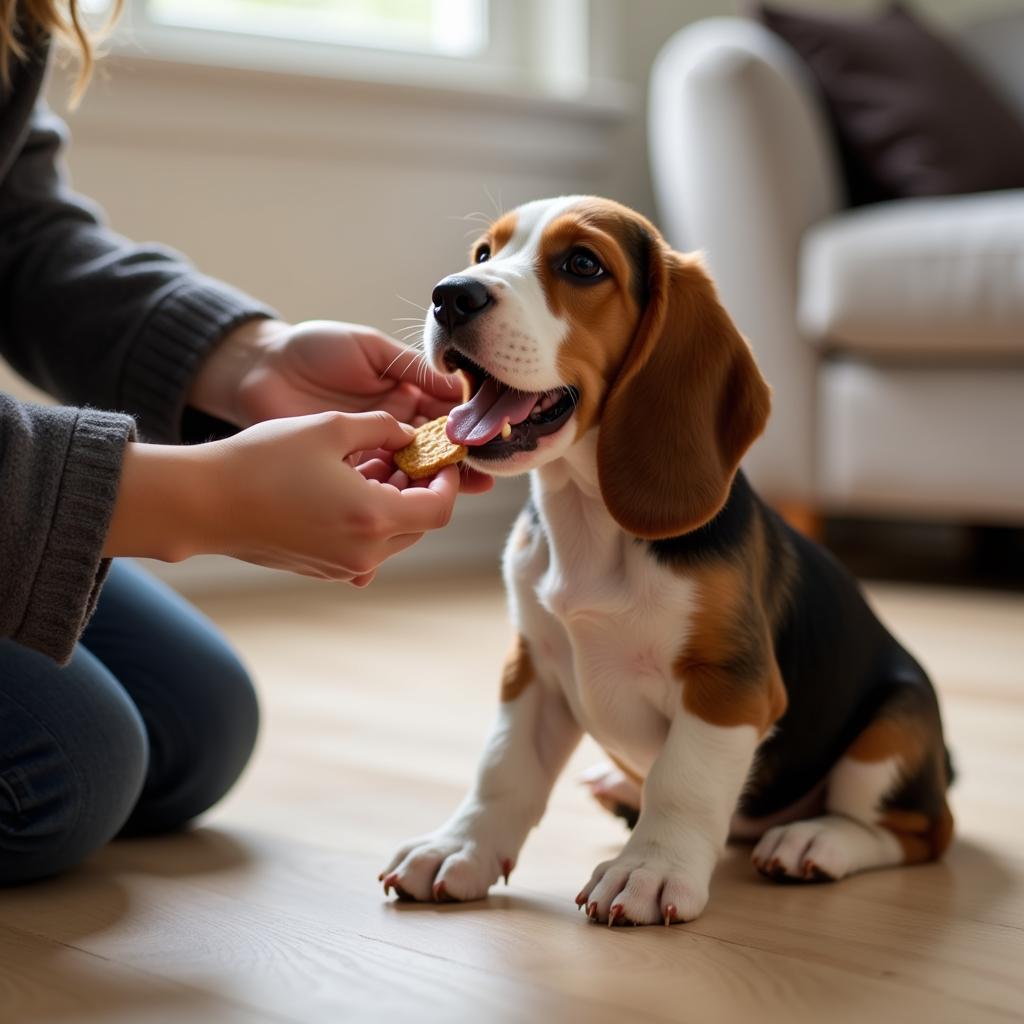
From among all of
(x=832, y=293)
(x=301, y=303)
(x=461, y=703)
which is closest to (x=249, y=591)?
(x=301, y=303)

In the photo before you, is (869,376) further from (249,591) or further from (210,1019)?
(210,1019)

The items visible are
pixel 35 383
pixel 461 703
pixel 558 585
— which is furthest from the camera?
pixel 461 703

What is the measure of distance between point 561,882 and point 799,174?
223 centimetres

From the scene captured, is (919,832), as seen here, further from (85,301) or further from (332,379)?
(85,301)

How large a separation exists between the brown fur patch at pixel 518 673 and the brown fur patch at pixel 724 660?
0.53ft

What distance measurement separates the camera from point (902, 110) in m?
3.34

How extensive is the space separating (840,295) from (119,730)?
6.77ft

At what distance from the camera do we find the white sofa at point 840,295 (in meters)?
2.95

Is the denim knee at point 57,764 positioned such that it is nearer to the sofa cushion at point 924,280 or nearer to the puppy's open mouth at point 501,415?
the puppy's open mouth at point 501,415

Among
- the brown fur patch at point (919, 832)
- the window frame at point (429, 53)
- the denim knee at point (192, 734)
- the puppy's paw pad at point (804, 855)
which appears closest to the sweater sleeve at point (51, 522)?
the denim knee at point (192, 734)

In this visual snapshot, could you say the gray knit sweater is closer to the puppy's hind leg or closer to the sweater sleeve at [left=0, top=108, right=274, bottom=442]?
the sweater sleeve at [left=0, top=108, right=274, bottom=442]

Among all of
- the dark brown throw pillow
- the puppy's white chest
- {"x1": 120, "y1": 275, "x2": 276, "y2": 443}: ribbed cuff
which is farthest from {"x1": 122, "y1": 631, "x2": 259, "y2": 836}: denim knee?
the dark brown throw pillow

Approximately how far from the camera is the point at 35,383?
5.43 feet

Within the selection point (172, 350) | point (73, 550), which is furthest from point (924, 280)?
point (73, 550)
